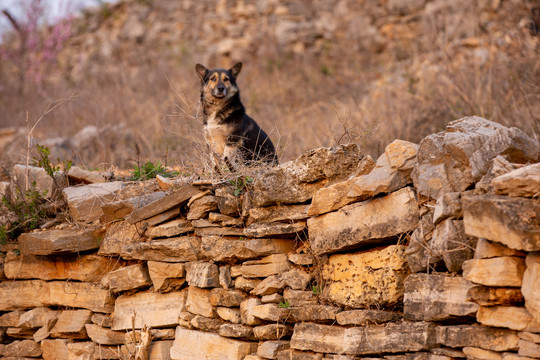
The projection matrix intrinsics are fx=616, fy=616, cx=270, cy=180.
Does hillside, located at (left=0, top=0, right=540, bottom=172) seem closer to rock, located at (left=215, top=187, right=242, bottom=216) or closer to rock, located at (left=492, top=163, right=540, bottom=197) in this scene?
rock, located at (left=215, top=187, right=242, bottom=216)

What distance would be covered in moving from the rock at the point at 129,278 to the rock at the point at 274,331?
142cm

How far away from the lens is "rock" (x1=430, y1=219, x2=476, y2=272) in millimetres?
3744

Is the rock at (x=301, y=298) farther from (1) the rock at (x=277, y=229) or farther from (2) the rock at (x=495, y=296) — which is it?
(2) the rock at (x=495, y=296)

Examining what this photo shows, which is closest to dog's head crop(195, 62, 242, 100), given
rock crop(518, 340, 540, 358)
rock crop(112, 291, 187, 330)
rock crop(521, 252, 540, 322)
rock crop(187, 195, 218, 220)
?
rock crop(187, 195, 218, 220)

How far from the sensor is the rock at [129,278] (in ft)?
18.8

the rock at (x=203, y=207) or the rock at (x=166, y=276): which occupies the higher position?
the rock at (x=203, y=207)

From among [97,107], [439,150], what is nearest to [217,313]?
[439,150]

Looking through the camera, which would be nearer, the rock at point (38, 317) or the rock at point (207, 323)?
the rock at point (207, 323)

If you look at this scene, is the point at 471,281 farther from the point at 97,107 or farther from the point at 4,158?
the point at 97,107

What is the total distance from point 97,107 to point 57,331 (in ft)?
22.9

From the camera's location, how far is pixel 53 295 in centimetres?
638

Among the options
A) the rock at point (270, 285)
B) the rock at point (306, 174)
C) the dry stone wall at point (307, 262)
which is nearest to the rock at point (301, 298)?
the dry stone wall at point (307, 262)

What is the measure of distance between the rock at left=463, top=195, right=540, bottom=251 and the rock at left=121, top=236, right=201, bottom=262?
2614mm

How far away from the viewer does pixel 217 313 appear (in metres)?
5.24
